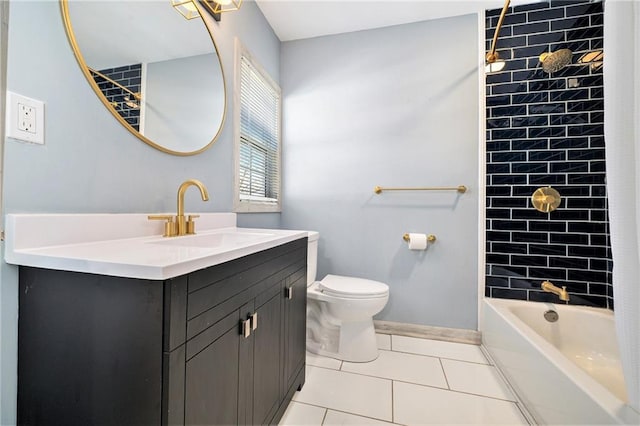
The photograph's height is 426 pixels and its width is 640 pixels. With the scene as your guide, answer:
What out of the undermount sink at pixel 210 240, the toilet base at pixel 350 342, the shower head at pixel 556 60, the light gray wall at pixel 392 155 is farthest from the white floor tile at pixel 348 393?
the shower head at pixel 556 60

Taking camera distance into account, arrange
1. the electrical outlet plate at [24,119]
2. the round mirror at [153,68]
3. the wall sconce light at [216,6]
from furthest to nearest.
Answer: the wall sconce light at [216,6] < the round mirror at [153,68] < the electrical outlet plate at [24,119]

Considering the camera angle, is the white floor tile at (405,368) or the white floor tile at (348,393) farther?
the white floor tile at (405,368)

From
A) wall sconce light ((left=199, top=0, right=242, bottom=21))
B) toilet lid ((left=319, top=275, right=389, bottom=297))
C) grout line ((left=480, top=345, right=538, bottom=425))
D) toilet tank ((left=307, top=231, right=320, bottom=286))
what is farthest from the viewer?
toilet tank ((left=307, top=231, right=320, bottom=286))

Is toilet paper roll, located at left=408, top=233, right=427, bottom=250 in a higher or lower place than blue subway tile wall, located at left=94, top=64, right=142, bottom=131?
lower

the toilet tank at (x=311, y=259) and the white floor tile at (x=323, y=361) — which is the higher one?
the toilet tank at (x=311, y=259)

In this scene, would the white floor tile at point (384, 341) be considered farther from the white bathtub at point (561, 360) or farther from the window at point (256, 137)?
the window at point (256, 137)

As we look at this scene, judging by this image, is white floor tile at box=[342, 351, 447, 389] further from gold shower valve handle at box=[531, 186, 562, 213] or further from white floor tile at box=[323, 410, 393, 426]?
gold shower valve handle at box=[531, 186, 562, 213]

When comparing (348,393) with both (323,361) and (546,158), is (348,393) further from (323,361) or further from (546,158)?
(546,158)

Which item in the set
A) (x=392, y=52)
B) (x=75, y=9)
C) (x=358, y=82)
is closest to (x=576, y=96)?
(x=392, y=52)

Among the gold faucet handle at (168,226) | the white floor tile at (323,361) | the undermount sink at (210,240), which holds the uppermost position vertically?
the gold faucet handle at (168,226)

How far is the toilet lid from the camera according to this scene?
162 centimetres

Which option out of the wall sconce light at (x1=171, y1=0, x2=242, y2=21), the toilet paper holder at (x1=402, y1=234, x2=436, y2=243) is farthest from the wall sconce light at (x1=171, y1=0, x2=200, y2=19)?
the toilet paper holder at (x1=402, y1=234, x2=436, y2=243)

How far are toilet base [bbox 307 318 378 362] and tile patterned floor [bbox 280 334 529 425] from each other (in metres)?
0.04

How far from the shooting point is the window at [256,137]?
1.71m
